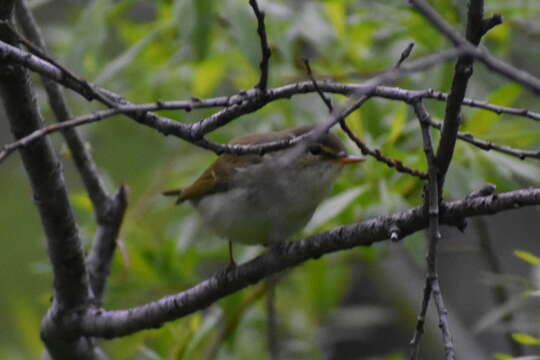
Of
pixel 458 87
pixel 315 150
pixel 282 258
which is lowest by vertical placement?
pixel 282 258

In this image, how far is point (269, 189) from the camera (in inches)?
132

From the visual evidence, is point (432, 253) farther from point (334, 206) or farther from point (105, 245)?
point (105, 245)

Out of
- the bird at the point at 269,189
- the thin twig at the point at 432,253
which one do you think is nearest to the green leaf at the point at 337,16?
the bird at the point at 269,189

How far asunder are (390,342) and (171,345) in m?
4.00

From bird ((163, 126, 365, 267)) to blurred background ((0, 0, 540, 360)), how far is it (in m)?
0.14

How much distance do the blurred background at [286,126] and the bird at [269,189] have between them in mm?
139

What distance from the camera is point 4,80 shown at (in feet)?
8.00

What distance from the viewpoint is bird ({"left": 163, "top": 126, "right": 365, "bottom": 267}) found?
10.7 ft

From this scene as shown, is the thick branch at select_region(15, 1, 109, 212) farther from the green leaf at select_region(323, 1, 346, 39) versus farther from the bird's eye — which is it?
the green leaf at select_region(323, 1, 346, 39)

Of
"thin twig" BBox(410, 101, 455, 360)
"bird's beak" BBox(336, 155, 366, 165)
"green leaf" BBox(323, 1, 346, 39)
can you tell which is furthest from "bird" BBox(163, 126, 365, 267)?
"thin twig" BBox(410, 101, 455, 360)

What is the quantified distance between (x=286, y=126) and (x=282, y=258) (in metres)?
1.62

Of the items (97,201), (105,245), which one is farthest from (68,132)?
(105,245)

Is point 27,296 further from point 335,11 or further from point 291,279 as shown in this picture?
point 335,11

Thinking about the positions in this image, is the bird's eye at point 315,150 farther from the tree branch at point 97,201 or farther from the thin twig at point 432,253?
the thin twig at point 432,253
